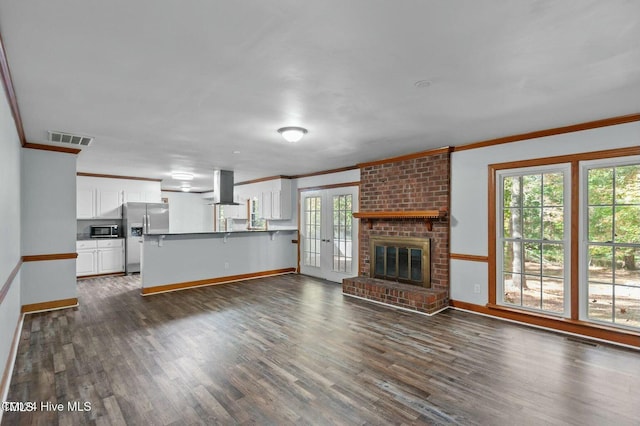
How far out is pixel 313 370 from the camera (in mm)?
2826

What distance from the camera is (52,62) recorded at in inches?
84.7

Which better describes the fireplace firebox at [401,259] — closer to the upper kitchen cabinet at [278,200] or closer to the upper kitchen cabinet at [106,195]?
the upper kitchen cabinet at [278,200]

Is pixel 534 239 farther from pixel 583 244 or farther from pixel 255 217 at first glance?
pixel 255 217

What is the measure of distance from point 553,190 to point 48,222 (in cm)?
687

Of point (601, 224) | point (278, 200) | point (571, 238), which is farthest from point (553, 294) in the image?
point (278, 200)

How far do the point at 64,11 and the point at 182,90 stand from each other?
3.37 feet

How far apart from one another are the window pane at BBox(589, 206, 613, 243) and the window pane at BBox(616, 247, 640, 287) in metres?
0.17

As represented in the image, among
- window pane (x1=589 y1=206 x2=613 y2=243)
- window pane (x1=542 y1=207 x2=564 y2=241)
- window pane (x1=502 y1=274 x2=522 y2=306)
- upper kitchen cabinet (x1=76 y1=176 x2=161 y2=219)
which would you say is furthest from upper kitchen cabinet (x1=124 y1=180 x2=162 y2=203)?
window pane (x1=589 y1=206 x2=613 y2=243)

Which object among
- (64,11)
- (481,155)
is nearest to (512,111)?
(481,155)

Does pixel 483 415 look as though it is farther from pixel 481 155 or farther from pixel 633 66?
pixel 481 155

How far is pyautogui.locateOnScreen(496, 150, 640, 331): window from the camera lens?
3.38m

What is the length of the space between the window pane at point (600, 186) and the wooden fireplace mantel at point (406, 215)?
170 cm

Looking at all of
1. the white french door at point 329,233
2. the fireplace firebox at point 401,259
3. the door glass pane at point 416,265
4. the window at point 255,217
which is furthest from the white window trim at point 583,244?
the window at point 255,217

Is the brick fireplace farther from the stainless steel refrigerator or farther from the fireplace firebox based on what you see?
the stainless steel refrigerator
